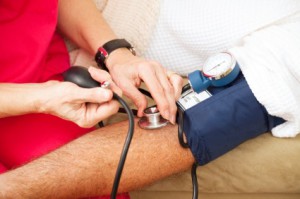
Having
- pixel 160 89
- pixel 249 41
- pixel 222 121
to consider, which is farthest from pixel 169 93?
pixel 249 41

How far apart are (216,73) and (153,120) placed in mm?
165

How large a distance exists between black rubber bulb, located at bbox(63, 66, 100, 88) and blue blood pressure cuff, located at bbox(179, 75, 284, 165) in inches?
7.9

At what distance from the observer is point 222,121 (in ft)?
2.18

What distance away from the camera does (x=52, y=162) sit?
0.68 meters

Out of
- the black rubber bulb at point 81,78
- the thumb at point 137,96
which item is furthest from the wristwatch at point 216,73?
the black rubber bulb at point 81,78

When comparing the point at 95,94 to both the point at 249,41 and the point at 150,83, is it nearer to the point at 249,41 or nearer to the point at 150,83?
the point at 150,83

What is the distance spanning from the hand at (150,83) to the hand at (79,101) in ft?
0.25

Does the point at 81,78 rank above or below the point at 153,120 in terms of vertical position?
above

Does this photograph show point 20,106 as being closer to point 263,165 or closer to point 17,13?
point 17,13

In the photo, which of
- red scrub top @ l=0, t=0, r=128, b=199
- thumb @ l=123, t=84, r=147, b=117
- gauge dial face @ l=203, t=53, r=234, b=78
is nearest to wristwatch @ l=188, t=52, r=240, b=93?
gauge dial face @ l=203, t=53, r=234, b=78

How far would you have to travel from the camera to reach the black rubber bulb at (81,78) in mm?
640

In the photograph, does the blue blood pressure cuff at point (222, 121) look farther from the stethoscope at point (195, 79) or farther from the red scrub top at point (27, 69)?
the red scrub top at point (27, 69)

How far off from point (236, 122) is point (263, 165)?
14cm

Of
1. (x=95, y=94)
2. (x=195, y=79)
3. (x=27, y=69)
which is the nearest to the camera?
(x=95, y=94)
